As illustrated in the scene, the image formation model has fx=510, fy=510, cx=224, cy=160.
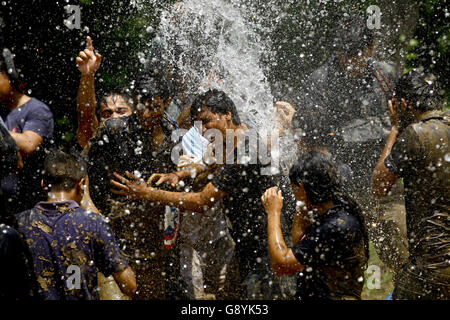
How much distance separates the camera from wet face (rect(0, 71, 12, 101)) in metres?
3.74

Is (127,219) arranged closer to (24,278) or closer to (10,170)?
(10,170)

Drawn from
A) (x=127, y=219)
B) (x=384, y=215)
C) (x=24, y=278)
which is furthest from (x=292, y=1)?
(x=24, y=278)

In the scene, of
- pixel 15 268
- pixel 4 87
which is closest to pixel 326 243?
pixel 15 268

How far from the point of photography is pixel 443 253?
3254 mm

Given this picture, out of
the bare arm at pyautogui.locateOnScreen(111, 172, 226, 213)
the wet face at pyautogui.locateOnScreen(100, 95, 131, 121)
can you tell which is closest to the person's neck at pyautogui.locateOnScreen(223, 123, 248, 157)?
the bare arm at pyautogui.locateOnScreen(111, 172, 226, 213)

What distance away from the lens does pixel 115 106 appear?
4113 millimetres

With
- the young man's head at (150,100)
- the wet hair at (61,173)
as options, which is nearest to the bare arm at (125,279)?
the wet hair at (61,173)

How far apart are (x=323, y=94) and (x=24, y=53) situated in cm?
306

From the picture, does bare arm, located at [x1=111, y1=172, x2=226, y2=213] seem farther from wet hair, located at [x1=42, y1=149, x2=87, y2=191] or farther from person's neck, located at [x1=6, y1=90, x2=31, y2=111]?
person's neck, located at [x1=6, y1=90, x2=31, y2=111]

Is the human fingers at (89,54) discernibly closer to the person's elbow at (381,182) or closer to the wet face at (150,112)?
the wet face at (150,112)

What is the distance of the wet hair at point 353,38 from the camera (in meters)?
4.66

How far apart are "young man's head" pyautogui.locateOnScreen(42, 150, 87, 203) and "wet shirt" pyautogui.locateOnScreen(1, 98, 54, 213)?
2.29ft

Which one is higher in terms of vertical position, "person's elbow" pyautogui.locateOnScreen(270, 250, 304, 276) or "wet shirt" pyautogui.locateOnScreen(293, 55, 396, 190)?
"wet shirt" pyautogui.locateOnScreen(293, 55, 396, 190)

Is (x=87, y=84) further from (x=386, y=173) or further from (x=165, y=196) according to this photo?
(x=386, y=173)
